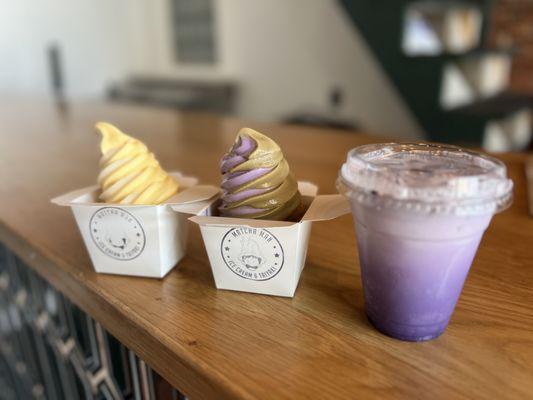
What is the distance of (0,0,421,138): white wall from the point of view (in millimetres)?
3479

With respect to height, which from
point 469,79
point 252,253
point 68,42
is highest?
point 68,42

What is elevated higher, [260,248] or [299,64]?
[299,64]

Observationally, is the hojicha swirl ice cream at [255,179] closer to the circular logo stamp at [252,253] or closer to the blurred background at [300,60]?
the circular logo stamp at [252,253]

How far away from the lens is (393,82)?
103 inches

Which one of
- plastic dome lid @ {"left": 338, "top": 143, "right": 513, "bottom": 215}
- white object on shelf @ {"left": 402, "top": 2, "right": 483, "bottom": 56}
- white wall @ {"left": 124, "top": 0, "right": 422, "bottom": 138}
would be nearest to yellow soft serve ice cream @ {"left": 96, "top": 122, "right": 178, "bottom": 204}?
plastic dome lid @ {"left": 338, "top": 143, "right": 513, "bottom": 215}

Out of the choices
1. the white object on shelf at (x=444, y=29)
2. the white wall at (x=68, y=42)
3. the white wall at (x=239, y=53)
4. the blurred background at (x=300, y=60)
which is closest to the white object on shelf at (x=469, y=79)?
the blurred background at (x=300, y=60)

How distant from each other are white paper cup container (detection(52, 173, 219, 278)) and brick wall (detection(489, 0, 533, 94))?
11.2 ft

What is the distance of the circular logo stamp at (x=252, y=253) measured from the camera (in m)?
0.47

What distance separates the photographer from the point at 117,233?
1.77 feet

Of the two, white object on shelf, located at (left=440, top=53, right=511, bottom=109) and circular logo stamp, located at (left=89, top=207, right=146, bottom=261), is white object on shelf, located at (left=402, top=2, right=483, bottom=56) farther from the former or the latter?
circular logo stamp, located at (left=89, top=207, right=146, bottom=261)

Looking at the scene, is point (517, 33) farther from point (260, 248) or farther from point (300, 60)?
point (260, 248)

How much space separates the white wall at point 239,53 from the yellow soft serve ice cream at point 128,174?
2.84 meters

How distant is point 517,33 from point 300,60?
162cm

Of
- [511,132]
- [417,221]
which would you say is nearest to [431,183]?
[417,221]
